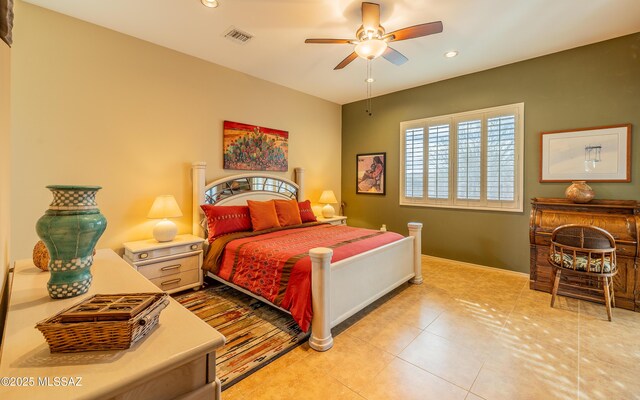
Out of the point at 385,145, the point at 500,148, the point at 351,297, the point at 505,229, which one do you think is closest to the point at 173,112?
the point at 351,297

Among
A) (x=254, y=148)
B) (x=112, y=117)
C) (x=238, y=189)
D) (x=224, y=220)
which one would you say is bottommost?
(x=224, y=220)

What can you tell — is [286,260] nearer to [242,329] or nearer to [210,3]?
[242,329]

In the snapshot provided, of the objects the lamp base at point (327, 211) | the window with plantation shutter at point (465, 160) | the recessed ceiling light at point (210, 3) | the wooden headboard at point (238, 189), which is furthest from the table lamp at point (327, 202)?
the recessed ceiling light at point (210, 3)

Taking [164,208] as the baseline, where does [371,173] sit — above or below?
above

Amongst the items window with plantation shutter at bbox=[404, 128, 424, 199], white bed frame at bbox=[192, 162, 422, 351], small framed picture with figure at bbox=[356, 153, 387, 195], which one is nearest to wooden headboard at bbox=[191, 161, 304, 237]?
white bed frame at bbox=[192, 162, 422, 351]

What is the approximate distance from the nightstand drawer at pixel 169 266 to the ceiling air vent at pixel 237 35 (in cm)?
254

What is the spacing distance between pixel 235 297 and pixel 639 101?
16.4 feet

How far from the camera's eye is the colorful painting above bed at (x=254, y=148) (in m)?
4.03

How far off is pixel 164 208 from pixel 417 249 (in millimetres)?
3060

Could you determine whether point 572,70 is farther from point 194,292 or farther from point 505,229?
point 194,292

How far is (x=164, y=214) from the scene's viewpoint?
3.13m

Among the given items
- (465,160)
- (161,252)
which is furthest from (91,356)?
(465,160)

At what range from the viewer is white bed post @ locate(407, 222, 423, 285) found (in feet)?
11.4

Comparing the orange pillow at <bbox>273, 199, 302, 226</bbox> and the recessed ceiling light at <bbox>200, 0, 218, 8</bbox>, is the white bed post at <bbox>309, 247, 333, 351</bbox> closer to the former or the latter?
the orange pillow at <bbox>273, 199, 302, 226</bbox>
